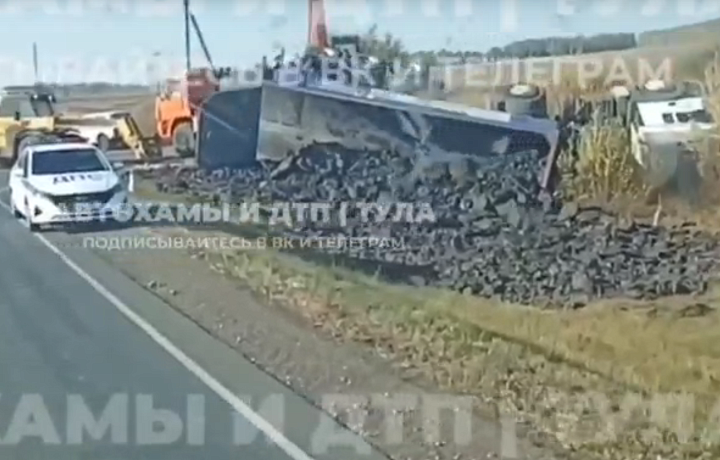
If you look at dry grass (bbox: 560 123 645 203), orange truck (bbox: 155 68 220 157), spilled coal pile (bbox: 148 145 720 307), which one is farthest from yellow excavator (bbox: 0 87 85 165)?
dry grass (bbox: 560 123 645 203)

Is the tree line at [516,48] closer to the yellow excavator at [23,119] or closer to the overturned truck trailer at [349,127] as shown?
the overturned truck trailer at [349,127]

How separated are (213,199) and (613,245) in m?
1.25

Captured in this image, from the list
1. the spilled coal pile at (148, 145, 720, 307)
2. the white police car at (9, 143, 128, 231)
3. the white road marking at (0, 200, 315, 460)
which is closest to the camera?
the white road marking at (0, 200, 315, 460)

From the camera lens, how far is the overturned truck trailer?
18.6ft

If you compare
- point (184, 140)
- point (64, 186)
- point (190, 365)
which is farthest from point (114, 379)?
point (184, 140)

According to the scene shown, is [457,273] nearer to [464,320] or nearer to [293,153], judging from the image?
[464,320]

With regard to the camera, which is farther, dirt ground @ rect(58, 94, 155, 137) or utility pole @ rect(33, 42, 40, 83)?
dirt ground @ rect(58, 94, 155, 137)

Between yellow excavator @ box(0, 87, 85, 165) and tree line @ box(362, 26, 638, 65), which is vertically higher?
tree line @ box(362, 26, 638, 65)

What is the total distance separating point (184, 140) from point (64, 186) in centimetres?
41

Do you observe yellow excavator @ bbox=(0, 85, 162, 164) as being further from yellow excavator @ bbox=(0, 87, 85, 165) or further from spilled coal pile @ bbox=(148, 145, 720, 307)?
spilled coal pile @ bbox=(148, 145, 720, 307)

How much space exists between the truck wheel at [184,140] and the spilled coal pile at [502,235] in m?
0.12

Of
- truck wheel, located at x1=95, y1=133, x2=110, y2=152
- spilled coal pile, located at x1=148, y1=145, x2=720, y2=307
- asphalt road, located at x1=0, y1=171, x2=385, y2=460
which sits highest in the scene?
truck wheel, located at x1=95, y1=133, x2=110, y2=152

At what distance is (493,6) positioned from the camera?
18.4 feet

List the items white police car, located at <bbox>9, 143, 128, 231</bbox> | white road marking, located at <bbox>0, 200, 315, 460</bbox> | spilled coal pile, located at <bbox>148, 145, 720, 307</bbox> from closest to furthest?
white road marking, located at <bbox>0, 200, 315, 460</bbox>, spilled coal pile, located at <bbox>148, 145, 720, 307</bbox>, white police car, located at <bbox>9, 143, 128, 231</bbox>
